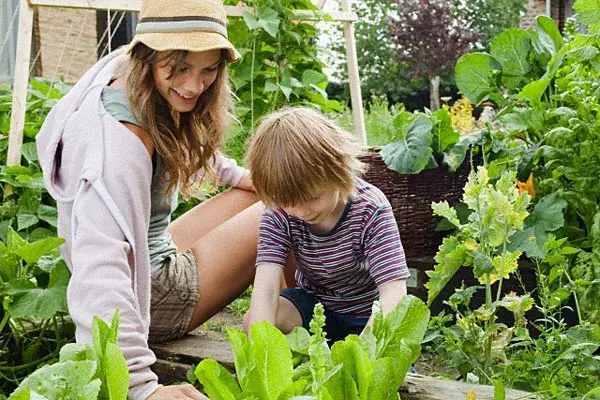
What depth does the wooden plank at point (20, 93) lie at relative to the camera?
10.1 ft

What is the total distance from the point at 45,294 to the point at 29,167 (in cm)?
101

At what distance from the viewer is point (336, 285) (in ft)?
7.84

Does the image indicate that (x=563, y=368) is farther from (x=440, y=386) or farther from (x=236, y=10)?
(x=236, y=10)

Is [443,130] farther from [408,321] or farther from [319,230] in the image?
[408,321]

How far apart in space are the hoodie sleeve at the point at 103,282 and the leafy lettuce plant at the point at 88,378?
81cm

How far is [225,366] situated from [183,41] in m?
0.77

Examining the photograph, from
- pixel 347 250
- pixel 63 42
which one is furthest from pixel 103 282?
pixel 63 42

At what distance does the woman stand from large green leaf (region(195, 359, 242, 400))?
24.9 inches

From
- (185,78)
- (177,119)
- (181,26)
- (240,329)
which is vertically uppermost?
(181,26)

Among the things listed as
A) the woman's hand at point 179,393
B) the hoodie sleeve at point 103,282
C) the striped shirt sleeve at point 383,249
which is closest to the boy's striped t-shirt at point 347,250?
the striped shirt sleeve at point 383,249

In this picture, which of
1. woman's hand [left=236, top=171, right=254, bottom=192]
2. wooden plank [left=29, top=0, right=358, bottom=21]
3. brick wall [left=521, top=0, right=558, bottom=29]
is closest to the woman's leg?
woman's hand [left=236, top=171, right=254, bottom=192]

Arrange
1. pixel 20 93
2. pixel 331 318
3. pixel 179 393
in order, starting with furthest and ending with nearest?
1. pixel 20 93
2. pixel 331 318
3. pixel 179 393

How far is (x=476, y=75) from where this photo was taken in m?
3.40

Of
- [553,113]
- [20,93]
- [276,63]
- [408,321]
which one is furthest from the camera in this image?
[276,63]
